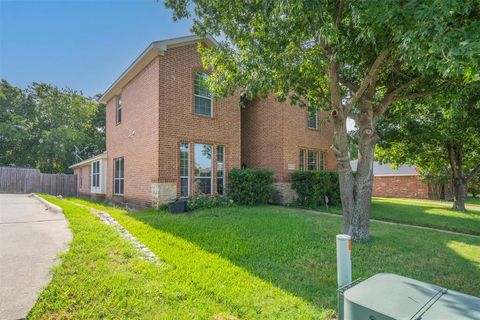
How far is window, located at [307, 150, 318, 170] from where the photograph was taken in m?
14.3

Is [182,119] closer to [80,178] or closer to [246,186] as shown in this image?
[246,186]

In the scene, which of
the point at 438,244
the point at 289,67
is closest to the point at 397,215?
the point at 438,244

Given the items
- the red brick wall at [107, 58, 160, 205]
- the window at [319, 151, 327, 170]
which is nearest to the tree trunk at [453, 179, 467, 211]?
the window at [319, 151, 327, 170]

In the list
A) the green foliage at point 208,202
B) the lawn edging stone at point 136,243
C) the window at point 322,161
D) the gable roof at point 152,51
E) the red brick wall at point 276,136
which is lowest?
the lawn edging stone at point 136,243

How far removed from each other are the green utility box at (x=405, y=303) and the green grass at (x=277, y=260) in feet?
3.96

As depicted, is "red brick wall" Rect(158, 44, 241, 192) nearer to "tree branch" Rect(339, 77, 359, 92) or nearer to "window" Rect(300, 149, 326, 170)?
"window" Rect(300, 149, 326, 170)

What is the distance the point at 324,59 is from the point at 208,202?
258 inches

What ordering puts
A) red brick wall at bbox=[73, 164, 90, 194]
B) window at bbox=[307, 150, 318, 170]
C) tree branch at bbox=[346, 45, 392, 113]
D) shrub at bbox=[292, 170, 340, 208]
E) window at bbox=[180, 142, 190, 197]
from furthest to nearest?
1. red brick wall at bbox=[73, 164, 90, 194]
2. window at bbox=[307, 150, 318, 170]
3. shrub at bbox=[292, 170, 340, 208]
4. window at bbox=[180, 142, 190, 197]
5. tree branch at bbox=[346, 45, 392, 113]

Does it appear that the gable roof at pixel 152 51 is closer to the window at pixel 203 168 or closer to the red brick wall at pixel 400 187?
the window at pixel 203 168

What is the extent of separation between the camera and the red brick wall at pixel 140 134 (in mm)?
10406

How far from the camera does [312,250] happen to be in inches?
213

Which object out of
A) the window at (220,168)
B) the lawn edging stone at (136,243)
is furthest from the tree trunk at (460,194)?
the lawn edging stone at (136,243)

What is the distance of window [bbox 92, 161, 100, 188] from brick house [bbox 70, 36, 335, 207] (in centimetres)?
122

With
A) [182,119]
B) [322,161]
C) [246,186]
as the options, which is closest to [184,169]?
[182,119]
